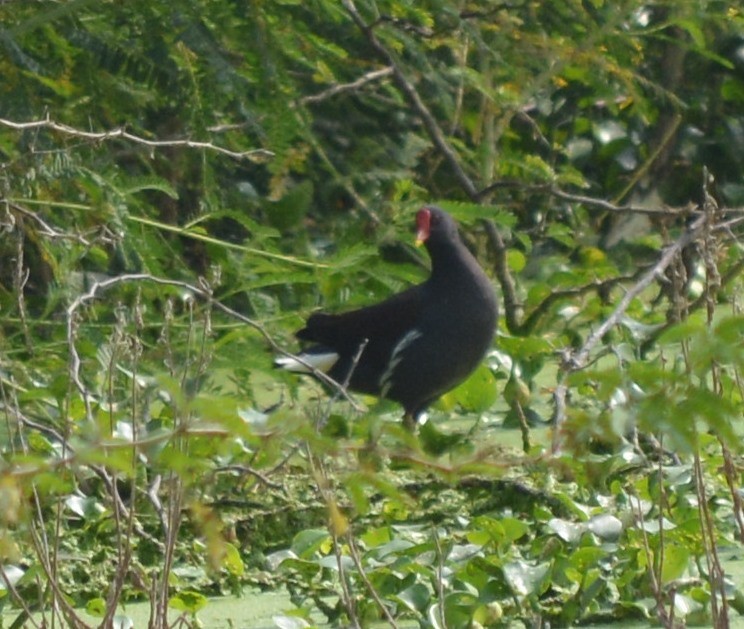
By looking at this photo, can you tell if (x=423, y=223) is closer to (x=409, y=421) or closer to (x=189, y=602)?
(x=409, y=421)

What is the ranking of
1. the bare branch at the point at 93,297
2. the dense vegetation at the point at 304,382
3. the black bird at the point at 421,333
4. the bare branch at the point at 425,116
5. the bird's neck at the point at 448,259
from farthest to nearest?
the bare branch at the point at 425,116 < the bird's neck at the point at 448,259 < the black bird at the point at 421,333 < the bare branch at the point at 93,297 < the dense vegetation at the point at 304,382

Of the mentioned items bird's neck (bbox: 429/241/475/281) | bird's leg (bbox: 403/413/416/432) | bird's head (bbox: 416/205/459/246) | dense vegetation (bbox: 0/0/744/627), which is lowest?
bird's leg (bbox: 403/413/416/432)

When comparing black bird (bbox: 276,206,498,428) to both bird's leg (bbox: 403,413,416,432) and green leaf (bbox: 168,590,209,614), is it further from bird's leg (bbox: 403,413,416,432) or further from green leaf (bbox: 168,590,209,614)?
green leaf (bbox: 168,590,209,614)

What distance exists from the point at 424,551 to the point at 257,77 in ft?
3.15

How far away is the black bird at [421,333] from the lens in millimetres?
4176

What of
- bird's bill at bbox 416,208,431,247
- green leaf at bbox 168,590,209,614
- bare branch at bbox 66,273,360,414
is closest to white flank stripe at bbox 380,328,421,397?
bird's bill at bbox 416,208,431,247

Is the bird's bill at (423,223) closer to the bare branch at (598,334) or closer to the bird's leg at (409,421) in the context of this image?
the bird's leg at (409,421)

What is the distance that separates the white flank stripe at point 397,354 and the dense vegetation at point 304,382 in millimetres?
146

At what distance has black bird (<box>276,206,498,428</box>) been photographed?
418cm

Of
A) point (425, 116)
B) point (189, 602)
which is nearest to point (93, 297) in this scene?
point (189, 602)

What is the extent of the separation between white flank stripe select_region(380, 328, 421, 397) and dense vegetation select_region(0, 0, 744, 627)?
5.7 inches

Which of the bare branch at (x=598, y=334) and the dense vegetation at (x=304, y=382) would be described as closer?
the dense vegetation at (x=304, y=382)

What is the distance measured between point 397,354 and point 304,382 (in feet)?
0.78

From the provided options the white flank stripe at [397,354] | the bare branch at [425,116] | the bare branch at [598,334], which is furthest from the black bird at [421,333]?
the bare branch at [598,334]
